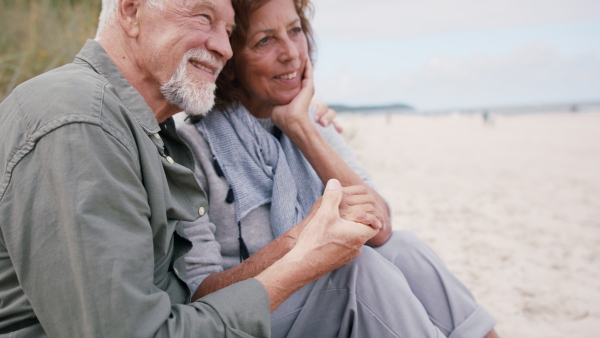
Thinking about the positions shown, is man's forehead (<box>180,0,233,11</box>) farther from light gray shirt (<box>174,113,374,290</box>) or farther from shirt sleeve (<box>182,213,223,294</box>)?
shirt sleeve (<box>182,213,223,294</box>)

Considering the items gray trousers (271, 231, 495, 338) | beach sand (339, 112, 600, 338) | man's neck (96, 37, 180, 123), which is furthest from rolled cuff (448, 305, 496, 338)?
man's neck (96, 37, 180, 123)

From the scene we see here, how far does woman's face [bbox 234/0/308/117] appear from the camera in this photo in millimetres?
2281

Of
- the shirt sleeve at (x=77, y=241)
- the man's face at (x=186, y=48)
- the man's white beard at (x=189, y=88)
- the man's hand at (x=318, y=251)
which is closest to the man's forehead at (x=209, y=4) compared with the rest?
the man's face at (x=186, y=48)

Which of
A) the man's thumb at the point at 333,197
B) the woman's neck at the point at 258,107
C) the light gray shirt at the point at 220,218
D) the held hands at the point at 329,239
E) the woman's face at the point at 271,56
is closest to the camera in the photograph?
the held hands at the point at 329,239

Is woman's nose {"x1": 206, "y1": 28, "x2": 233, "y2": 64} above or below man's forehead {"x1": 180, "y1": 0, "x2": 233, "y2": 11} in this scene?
below

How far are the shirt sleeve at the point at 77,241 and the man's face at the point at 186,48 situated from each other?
61cm

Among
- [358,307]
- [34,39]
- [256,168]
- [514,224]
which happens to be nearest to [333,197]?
[358,307]

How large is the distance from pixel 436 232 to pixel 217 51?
3.93 m

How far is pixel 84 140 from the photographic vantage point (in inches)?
43.4

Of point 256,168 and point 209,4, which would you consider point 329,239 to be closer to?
point 256,168

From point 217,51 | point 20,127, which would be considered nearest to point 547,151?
point 217,51

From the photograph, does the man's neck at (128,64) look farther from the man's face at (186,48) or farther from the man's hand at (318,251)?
the man's hand at (318,251)

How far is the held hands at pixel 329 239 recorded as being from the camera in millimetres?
1578

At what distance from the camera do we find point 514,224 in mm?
5586
